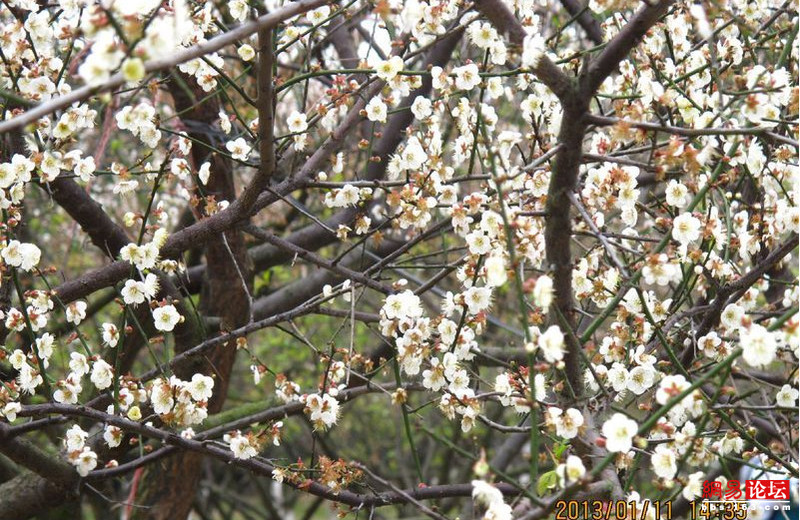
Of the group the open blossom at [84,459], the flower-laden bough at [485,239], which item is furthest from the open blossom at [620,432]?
the open blossom at [84,459]

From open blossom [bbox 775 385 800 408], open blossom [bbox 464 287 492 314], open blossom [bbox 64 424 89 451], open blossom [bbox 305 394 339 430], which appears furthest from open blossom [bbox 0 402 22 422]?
open blossom [bbox 775 385 800 408]

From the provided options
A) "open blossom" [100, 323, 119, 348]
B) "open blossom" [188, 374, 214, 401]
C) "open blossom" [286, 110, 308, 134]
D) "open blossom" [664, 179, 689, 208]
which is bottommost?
"open blossom" [188, 374, 214, 401]

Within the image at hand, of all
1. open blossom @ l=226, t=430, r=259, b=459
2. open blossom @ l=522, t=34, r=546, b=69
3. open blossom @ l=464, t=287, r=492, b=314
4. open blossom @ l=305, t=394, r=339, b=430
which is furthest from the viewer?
open blossom @ l=226, t=430, r=259, b=459

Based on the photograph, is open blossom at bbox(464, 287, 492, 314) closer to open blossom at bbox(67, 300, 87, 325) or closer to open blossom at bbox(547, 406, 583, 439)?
open blossom at bbox(547, 406, 583, 439)

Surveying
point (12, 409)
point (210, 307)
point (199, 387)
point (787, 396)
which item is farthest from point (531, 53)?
point (210, 307)

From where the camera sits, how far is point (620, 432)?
90.0 inches

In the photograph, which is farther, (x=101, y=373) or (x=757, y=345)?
(x=101, y=373)

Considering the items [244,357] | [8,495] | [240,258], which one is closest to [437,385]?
[240,258]

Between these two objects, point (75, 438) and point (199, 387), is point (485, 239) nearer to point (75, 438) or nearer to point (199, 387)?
point (199, 387)

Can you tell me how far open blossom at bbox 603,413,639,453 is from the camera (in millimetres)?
2264

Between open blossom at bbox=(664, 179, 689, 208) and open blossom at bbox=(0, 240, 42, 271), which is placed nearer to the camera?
open blossom at bbox=(664, 179, 689, 208)

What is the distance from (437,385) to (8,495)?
9.12 ft

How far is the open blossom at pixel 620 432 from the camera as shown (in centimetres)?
226

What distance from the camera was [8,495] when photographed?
474cm
